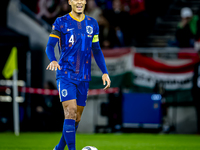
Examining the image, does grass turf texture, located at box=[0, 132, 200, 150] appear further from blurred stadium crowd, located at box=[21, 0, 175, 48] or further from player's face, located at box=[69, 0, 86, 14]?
blurred stadium crowd, located at box=[21, 0, 175, 48]

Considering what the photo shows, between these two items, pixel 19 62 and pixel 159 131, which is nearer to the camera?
pixel 159 131

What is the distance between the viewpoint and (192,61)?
13828 mm

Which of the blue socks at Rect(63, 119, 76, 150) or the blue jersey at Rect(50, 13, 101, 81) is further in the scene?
the blue jersey at Rect(50, 13, 101, 81)

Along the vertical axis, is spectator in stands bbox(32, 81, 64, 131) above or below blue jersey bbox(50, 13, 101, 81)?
below

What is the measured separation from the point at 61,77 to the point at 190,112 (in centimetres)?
937

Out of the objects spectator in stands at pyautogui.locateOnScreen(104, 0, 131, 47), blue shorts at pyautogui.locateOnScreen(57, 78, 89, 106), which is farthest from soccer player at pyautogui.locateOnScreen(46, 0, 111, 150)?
spectator in stands at pyautogui.locateOnScreen(104, 0, 131, 47)

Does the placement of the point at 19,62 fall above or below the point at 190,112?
above

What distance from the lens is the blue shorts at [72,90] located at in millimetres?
Result: 5516

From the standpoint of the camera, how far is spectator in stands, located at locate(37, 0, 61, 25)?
17.0m

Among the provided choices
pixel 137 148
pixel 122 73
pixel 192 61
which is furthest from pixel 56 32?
pixel 192 61

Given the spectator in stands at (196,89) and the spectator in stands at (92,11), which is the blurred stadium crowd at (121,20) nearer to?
the spectator in stands at (92,11)

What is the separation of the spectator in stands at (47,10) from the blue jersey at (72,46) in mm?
11393

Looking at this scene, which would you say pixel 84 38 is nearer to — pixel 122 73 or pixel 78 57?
pixel 78 57

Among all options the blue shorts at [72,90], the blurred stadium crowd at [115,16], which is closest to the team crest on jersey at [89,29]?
the blue shorts at [72,90]
